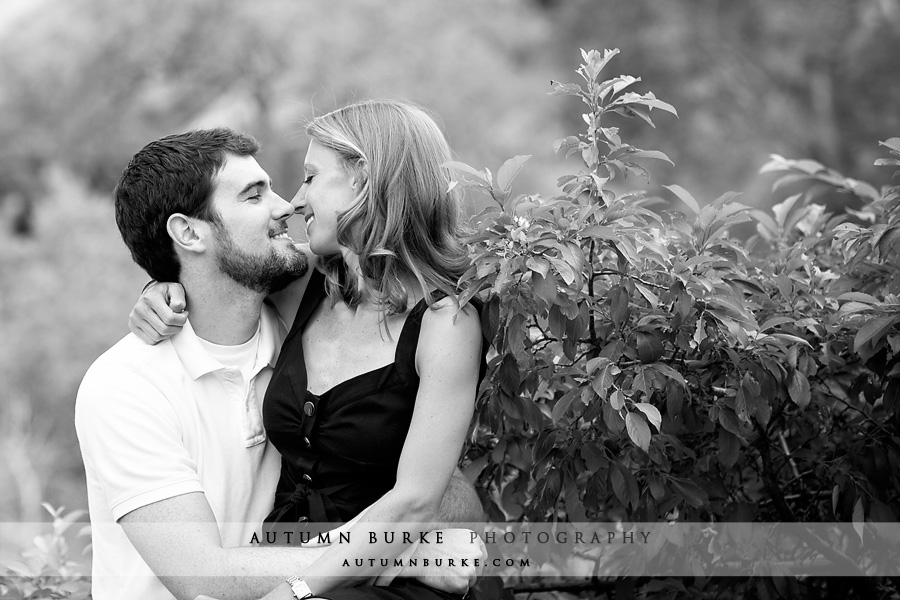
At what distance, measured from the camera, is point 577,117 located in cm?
1645

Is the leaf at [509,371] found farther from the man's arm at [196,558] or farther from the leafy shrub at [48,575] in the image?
the leafy shrub at [48,575]

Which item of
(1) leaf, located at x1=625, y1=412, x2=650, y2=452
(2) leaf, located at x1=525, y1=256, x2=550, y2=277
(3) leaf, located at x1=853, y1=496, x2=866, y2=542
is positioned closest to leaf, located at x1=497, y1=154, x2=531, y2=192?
(2) leaf, located at x1=525, y1=256, x2=550, y2=277

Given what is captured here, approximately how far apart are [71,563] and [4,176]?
44.9 ft

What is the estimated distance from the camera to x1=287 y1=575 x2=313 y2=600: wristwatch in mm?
2025

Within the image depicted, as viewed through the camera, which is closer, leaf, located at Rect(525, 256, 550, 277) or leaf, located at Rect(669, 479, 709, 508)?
leaf, located at Rect(525, 256, 550, 277)

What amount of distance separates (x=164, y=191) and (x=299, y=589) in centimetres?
101

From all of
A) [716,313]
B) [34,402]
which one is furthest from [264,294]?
[34,402]

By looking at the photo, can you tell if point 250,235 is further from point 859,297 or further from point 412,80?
point 412,80

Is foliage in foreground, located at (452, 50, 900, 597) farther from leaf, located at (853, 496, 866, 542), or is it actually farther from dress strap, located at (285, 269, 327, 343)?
dress strap, located at (285, 269, 327, 343)

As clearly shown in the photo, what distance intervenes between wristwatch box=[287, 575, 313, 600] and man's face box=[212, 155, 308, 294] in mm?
736

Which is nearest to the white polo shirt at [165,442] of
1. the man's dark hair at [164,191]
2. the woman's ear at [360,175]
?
the man's dark hair at [164,191]

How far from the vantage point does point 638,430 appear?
2025 mm

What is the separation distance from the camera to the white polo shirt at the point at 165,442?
83.7 inches

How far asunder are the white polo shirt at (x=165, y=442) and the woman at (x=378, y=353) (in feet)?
0.31
